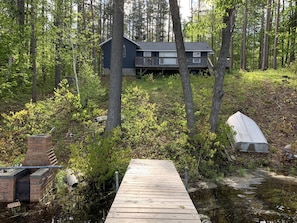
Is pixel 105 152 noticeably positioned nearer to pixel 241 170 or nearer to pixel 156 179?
pixel 156 179

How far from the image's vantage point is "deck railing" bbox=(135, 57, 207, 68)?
2019 centimetres

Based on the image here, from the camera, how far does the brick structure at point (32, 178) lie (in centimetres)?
537

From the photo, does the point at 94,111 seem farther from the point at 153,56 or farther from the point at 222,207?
the point at 153,56

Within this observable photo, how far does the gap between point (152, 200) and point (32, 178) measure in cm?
301

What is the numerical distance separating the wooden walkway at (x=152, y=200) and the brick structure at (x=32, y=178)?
1.90 m

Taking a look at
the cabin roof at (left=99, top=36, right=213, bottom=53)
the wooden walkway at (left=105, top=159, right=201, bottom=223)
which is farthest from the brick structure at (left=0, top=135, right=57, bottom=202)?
the cabin roof at (left=99, top=36, right=213, bottom=53)

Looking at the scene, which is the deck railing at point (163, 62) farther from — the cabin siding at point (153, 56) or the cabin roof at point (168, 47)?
the cabin roof at point (168, 47)

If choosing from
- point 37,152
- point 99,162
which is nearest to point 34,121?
point 37,152

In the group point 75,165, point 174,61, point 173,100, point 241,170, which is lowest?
point 241,170

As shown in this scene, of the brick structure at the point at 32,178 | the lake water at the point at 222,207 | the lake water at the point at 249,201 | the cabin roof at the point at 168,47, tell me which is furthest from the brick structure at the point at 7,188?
the cabin roof at the point at 168,47

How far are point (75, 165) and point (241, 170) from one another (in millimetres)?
4905

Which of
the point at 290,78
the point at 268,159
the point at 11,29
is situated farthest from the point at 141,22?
the point at 268,159

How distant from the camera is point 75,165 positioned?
604cm

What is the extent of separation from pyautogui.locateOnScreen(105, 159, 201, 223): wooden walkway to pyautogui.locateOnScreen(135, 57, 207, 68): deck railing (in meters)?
15.5
